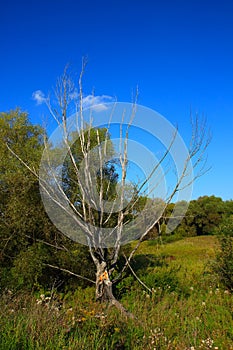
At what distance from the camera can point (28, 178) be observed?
11.0 m

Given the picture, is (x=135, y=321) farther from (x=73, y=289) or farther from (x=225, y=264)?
(x=73, y=289)

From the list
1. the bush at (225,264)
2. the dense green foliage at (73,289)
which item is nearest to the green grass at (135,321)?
the dense green foliage at (73,289)

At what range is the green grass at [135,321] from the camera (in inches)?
170

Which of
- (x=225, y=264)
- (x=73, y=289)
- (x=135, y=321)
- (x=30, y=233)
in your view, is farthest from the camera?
(x=30, y=233)

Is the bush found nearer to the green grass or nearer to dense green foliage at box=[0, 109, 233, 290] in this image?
the green grass

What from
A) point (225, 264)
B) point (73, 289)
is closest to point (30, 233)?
point (73, 289)

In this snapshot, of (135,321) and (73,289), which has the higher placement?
(135,321)

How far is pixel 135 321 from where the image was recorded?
6.08m

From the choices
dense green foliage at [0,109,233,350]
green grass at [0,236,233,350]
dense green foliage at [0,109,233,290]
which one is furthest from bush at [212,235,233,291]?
dense green foliage at [0,109,233,290]

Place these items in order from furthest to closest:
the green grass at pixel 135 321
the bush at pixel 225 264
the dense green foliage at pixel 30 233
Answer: the dense green foliage at pixel 30 233 → the bush at pixel 225 264 → the green grass at pixel 135 321

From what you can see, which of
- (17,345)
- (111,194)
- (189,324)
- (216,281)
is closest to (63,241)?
(111,194)

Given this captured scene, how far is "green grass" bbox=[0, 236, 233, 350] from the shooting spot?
432cm

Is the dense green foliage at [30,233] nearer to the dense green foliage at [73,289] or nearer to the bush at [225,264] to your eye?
the dense green foliage at [73,289]

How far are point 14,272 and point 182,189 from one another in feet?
17.8
